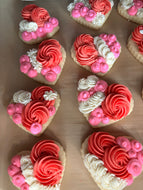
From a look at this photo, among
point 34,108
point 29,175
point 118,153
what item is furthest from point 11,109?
point 118,153

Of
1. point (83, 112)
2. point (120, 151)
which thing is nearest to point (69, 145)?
point (83, 112)

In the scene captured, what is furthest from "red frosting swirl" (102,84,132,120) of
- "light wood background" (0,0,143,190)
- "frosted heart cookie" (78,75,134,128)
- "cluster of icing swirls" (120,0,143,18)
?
"cluster of icing swirls" (120,0,143,18)

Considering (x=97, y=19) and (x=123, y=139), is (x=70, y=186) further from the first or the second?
(x=97, y=19)

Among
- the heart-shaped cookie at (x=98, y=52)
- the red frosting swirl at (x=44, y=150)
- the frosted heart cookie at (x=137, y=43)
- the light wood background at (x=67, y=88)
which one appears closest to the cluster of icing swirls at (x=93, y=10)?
the light wood background at (x=67, y=88)

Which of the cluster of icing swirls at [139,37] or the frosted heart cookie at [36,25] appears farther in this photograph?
the frosted heart cookie at [36,25]

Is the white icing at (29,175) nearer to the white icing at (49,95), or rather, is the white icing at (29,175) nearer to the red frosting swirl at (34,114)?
the red frosting swirl at (34,114)
